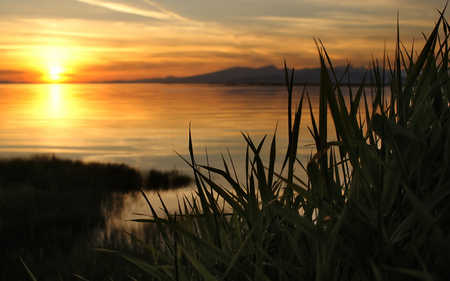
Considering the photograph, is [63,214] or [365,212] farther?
[63,214]

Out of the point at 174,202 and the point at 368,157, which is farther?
the point at 174,202

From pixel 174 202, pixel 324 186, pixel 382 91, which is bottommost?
pixel 174 202

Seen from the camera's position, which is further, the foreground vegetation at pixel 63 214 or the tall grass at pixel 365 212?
the foreground vegetation at pixel 63 214

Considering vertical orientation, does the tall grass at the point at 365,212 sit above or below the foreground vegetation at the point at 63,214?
above

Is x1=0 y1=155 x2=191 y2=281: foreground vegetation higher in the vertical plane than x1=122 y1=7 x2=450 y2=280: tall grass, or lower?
lower

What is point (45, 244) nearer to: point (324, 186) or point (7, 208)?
point (7, 208)

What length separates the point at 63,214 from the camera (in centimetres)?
1020

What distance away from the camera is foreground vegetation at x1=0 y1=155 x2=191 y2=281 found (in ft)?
20.5

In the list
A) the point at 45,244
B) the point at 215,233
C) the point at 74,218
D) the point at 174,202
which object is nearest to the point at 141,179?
the point at 174,202

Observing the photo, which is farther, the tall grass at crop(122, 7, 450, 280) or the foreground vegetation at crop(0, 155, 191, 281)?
the foreground vegetation at crop(0, 155, 191, 281)

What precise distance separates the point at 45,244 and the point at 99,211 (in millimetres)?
2998

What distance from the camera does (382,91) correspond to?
49.4 inches

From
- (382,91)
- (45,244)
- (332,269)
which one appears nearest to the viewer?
(332,269)

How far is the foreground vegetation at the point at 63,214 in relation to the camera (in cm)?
625
